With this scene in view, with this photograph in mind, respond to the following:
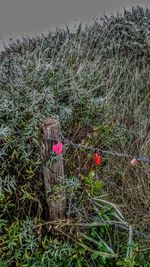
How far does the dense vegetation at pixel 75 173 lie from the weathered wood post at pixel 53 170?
0.19 ft

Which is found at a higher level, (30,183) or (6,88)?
(6,88)

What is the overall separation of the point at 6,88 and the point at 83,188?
984mm

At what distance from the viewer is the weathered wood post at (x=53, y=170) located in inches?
99.2

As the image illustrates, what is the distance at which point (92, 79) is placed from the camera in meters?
3.84

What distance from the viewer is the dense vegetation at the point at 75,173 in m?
2.59

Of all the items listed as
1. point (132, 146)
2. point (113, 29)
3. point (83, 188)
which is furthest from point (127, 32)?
point (83, 188)

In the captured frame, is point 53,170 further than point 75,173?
No

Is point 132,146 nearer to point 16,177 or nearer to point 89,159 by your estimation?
point 89,159

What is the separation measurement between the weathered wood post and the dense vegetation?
57 millimetres

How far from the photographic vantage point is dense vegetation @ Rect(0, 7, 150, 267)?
2592 mm

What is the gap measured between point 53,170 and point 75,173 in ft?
1.31

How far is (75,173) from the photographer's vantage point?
2.97m

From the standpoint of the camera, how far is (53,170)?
8.53 feet

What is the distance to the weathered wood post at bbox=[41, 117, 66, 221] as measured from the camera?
2.52 metres
